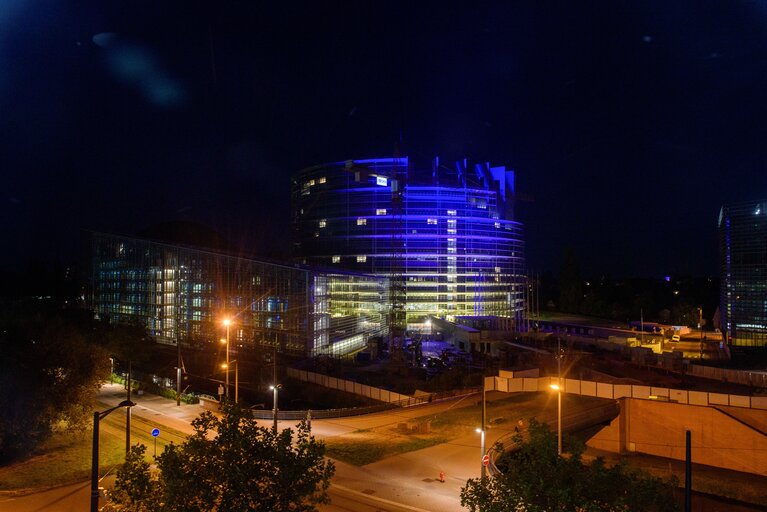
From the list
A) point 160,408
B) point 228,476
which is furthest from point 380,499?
point 160,408

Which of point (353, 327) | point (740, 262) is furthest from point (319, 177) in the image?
point (740, 262)

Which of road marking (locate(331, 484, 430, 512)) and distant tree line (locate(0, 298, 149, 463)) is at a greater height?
distant tree line (locate(0, 298, 149, 463))

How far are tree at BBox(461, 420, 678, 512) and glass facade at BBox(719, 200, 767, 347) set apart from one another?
61.2 m

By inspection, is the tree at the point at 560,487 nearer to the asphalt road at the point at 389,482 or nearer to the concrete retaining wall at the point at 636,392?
the asphalt road at the point at 389,482

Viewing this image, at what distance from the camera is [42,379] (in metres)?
26.7

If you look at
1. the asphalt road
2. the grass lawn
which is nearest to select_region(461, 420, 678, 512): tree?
the asphalt road

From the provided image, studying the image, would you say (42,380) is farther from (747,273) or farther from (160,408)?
(747,273)

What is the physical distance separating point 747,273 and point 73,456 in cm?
6960

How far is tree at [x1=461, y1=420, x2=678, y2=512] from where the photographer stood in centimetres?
1001

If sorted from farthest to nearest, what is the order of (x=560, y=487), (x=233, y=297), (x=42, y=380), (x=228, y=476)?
1. (x=233, y=297)
2. (x=42, y=380)
3. (x=228, y=476)
4. (x=560, y=487)

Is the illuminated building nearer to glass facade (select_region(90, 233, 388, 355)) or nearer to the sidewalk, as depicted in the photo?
glass facade (select_region(90, 233, 388, 355))

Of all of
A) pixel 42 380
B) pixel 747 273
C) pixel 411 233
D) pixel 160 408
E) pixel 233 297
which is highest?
pixel 411 233

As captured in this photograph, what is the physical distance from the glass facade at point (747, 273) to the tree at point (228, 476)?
6505cm

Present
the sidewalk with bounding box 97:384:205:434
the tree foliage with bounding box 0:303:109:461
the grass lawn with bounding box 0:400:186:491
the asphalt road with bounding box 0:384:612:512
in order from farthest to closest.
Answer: the sidewalk with bounding box 97:384:205:434 < the tree foliage with bounding box 0:303:109:461 < the grass lawn with bounding box 0:400:186:491 < the asphalt road with bounding box 0:384:612:512
